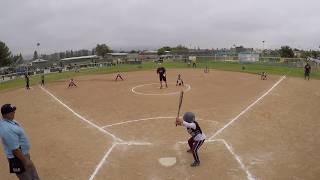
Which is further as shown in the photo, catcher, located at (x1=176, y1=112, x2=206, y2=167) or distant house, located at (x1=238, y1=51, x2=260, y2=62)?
distant house, located at (x1=238, y1=51, x2=260, y2=62)

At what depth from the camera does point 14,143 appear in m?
8.18

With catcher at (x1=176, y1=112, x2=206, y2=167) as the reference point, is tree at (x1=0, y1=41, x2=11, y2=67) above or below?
above

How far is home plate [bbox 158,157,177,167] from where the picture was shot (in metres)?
11.9

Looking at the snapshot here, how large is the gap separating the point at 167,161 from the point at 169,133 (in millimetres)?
3372

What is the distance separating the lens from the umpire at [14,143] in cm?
817

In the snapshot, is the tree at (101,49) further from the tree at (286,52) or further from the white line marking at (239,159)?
the white line marking at (239,159)

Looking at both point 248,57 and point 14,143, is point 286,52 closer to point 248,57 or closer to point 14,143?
point 248,57

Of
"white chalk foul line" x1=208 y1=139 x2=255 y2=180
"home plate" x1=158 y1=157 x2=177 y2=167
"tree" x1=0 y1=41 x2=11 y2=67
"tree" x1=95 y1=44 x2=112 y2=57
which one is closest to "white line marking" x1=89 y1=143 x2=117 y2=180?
"home plate" x1=158 y1=157 x2=177 y2=167

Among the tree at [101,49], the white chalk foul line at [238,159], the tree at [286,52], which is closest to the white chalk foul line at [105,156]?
the white chalk foul line at [238,159]

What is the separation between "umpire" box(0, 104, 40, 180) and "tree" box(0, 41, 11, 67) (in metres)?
83.5

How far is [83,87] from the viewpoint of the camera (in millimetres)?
32938

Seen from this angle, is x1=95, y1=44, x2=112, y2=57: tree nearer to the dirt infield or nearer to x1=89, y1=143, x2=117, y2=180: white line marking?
the dirt infield

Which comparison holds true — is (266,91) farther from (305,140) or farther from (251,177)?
(251,177)

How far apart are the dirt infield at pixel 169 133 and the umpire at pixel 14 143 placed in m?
2.84
